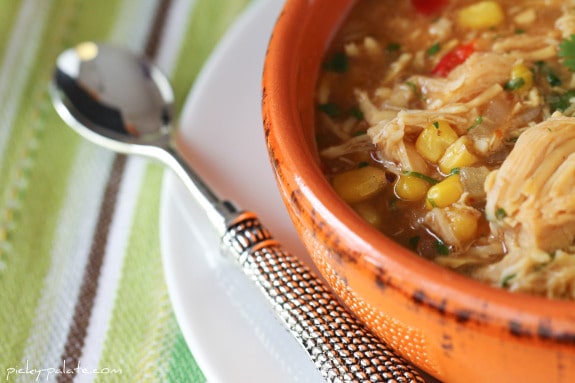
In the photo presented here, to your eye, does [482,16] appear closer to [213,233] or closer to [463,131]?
[463,131]

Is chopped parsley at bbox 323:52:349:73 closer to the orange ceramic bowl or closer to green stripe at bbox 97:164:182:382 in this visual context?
the orange ceramic bowl

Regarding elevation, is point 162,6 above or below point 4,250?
above

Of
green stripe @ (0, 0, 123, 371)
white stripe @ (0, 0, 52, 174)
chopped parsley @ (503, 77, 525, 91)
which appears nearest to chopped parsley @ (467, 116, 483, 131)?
chopped parsley @ (503, 77, 525, 91)

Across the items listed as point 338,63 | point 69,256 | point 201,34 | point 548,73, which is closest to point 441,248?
point 548,73

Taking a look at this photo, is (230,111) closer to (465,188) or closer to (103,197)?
(103,197)

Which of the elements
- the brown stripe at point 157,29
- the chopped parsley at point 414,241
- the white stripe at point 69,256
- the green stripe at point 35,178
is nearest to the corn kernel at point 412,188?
the chopped parsley at point 414,241

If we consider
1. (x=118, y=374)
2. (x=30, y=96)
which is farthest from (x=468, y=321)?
(x=30, y=96)
